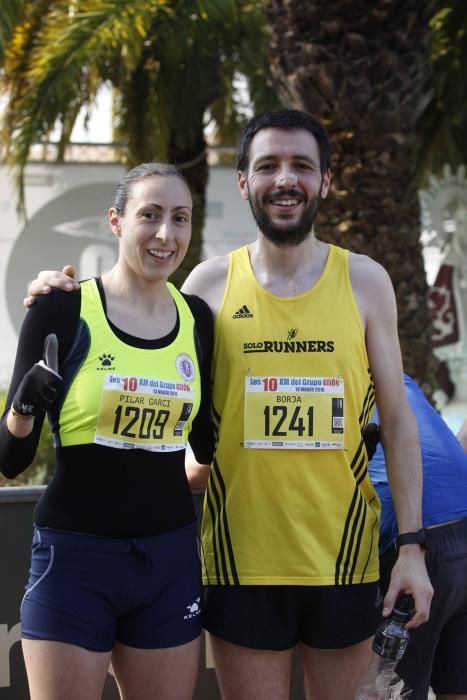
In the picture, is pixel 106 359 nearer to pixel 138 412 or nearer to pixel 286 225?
pixel 138 412

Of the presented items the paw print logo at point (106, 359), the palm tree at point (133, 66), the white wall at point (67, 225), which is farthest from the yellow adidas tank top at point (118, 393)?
the white wall at point (67, 225)

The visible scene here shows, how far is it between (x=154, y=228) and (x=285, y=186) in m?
0.39

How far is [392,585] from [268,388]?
65 centimetres

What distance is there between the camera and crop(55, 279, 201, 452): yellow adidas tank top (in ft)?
8.57

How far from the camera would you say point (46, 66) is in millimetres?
8805

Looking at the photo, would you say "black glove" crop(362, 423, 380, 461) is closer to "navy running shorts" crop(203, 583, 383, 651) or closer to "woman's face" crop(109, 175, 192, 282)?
"navy running shorts" crop(203, 583, 383, 651)

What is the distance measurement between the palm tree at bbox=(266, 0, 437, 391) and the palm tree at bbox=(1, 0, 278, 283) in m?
2.26

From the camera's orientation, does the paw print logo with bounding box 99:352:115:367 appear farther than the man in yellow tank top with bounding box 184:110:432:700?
No


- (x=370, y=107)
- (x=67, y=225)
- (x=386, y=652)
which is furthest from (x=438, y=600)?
(x=67, y=225)

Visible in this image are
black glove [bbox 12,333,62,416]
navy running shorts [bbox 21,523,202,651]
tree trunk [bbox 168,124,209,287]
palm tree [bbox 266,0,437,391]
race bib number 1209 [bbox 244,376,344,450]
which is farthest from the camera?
tree trunk [bbox 168,124,209,287]

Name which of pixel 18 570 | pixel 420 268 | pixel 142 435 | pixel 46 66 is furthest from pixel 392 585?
pixel 46 66

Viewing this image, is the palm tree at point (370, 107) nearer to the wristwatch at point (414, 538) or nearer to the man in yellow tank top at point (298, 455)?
the man in yellow tank top at point (298, 455)

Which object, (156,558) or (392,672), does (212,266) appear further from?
(392,672)

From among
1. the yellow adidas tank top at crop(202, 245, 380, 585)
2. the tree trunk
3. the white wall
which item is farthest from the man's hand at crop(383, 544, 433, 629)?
the white wall
